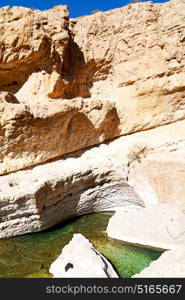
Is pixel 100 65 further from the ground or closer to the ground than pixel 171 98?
further from the ground

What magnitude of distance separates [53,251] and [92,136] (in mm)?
5584

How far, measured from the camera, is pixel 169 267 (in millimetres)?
5660

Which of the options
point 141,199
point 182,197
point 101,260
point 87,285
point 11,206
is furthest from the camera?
point 141,199

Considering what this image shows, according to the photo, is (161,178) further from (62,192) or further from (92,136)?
(62,192)

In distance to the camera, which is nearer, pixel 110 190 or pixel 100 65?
pixel 110 190

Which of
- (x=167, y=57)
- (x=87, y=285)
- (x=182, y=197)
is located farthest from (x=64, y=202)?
(x=167, y=57)

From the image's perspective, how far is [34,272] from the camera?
7.20m

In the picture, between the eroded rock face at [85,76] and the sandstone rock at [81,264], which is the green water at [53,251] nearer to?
the sandstone rock at [81,264]

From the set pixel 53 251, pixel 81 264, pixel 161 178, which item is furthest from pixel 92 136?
pixel 81 264

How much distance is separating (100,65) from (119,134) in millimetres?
3694

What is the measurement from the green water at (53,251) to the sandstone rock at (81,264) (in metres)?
0.43

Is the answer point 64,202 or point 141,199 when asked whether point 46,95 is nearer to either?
point 64,202

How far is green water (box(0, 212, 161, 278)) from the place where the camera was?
289 inches

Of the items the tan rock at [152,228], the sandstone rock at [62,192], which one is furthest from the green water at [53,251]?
the sandstone rock at [62,192]
